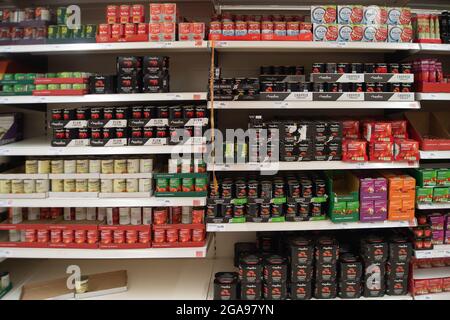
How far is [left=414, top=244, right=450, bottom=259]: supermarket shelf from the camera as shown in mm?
2492

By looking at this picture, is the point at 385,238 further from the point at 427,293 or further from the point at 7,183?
the point at 7,183

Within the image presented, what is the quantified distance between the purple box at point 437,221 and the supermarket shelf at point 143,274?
1.68 metres

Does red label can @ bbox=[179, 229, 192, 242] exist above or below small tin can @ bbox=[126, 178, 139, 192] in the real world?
below

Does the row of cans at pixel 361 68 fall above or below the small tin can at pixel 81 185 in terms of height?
above

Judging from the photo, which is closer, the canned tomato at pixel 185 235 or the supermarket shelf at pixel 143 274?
the canned tomato at pixel 185 235

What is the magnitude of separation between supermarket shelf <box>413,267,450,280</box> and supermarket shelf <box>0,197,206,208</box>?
1.61m

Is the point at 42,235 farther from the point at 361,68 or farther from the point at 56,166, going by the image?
the point at 361,68

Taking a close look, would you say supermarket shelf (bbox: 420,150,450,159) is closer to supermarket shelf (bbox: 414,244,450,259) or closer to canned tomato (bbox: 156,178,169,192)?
supermarket shelf (bbox: 414,244,450,259)

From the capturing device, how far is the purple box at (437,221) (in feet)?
8.43

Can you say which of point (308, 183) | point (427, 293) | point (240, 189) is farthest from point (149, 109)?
point (427, 293)

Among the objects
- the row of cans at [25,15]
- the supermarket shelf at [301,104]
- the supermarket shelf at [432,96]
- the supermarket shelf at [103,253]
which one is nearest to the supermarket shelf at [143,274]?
the supermarket shelf at [103,253]

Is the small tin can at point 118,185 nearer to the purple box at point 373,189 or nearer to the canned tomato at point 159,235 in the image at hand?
the canned tomato at point 159,235

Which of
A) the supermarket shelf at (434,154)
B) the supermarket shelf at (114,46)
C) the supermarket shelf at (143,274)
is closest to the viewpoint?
the supermarket shelf at (114,46)

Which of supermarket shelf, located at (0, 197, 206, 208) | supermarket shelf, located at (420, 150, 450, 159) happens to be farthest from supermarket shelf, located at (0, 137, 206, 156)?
supermarket shelf, located at (420, 150, 450, 159)
